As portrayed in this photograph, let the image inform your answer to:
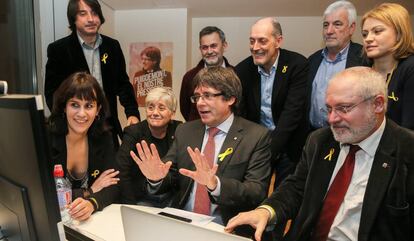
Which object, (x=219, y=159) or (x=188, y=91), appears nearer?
(x=219, y=159)

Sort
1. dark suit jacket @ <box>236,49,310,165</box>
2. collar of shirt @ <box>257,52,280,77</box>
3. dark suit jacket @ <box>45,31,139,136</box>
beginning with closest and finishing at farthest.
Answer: dark suit jacket @ <box>236,49,310,165</box>, collar of shirt @ <box>257,52,280,77</box>, dark suit jacket @ <box>45,31,139,136</box>

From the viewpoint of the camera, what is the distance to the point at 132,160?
92.1 inches

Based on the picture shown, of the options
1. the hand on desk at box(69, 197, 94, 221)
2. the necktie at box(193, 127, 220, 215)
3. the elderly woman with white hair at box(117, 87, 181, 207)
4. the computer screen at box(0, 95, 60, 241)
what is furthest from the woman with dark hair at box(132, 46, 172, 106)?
the computer screen at box(0, 95, 60, 241)

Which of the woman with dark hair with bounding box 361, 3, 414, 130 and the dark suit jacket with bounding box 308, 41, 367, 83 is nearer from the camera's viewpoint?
the woman with dark hair with bounding box 361, 3, 414, 130

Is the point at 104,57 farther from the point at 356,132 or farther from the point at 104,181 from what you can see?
the point at 356,132

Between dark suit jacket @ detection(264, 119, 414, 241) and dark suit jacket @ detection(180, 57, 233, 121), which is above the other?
dark suit jacket @ detection(180, 57, 233, 121)

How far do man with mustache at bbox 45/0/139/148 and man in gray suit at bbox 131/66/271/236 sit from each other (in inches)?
32.1

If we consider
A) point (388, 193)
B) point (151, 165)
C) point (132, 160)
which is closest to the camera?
point (388, 193)

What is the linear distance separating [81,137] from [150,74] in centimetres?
297

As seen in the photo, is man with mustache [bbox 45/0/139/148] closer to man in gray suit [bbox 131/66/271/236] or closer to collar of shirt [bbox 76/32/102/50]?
collar of shirt [bbox 76/32/102/50]

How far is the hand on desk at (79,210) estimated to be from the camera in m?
Answer: 1.46

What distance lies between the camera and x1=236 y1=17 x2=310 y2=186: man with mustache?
241cm

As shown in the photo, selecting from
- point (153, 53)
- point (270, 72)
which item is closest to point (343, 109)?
point (270, 72)

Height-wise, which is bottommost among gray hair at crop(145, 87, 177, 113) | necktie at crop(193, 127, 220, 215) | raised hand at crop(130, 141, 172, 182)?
necktie at crop(193, 127, 220, 215)
